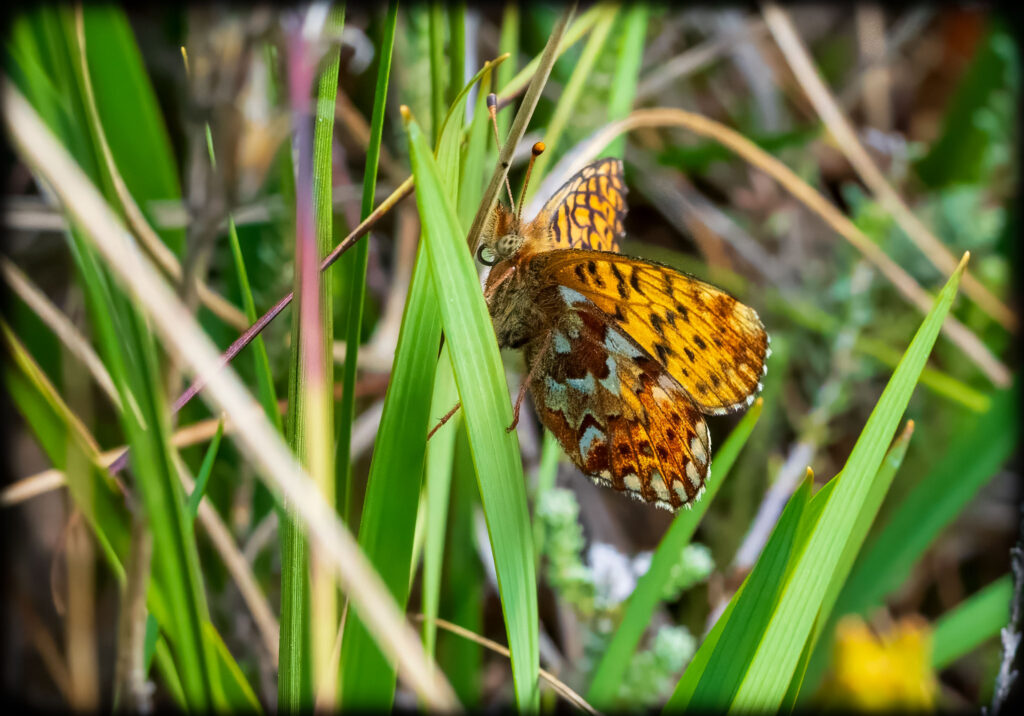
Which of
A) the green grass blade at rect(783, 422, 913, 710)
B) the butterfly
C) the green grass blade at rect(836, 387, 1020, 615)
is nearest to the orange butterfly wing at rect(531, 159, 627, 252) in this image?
the butterfly

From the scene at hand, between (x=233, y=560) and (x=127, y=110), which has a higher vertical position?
(x=127, y=110)

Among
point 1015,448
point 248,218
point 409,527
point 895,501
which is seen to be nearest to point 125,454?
point 409,527

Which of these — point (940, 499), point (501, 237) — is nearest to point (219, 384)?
point (501, 237)

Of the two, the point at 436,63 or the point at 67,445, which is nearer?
the point at 67,445

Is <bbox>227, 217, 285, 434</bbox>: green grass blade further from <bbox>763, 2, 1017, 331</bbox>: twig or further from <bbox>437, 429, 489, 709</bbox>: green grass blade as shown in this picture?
<bbox>763, 2, 1017, 331</bbox>: twig

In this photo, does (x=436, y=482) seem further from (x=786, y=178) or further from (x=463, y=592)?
(x=786, y=178)

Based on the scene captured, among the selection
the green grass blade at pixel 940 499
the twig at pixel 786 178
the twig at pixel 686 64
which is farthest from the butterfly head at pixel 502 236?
the twig at pixel 686 64

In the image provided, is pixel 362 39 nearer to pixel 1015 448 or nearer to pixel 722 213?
pixel 722 213
